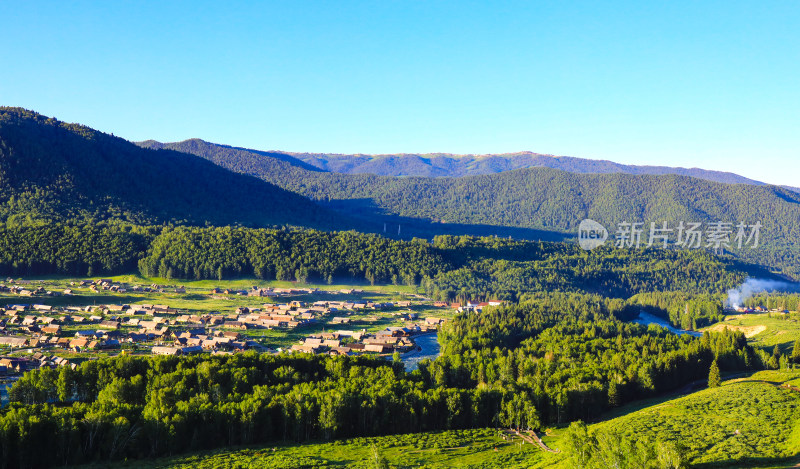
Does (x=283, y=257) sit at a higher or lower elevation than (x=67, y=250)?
higher

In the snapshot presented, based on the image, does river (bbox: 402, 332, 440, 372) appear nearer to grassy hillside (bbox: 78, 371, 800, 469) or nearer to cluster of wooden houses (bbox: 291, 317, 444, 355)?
cluster of wooden houses (bbox: 291, 317, 444, 355)

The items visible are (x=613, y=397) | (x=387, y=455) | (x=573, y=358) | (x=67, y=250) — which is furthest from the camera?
(x=67, y=250)

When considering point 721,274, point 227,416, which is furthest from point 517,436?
point 721,274

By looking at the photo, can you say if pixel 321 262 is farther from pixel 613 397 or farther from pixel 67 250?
pixel 613 397

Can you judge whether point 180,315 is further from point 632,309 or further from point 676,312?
point 676,312

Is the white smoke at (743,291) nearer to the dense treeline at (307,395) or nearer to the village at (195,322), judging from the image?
the village at (195,322)

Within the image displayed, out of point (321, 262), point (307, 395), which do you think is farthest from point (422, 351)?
point (321, 262)

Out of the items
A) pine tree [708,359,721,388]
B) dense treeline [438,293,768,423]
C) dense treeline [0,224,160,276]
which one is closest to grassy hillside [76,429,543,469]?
dense treeline [438,293,768,423]
